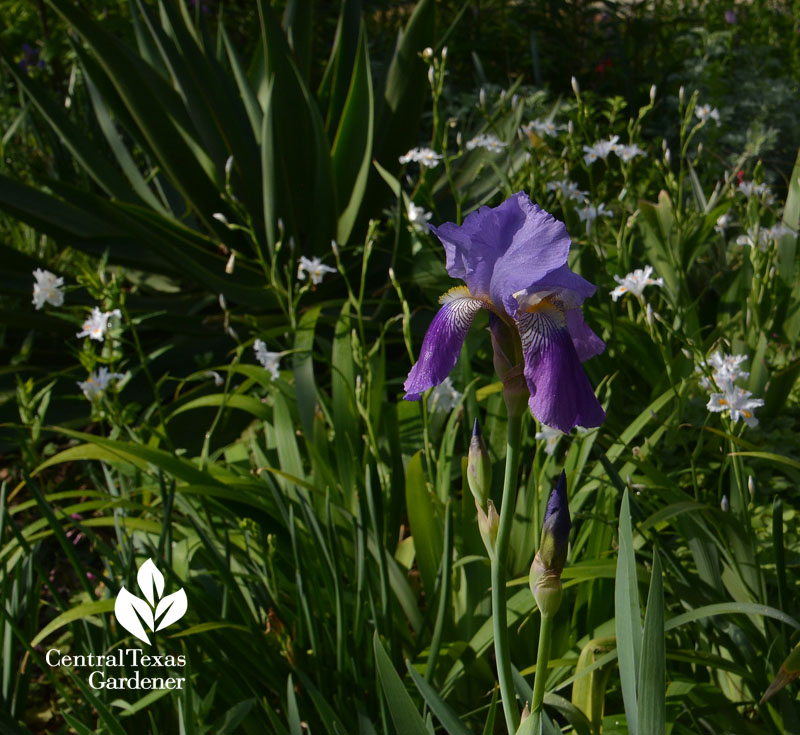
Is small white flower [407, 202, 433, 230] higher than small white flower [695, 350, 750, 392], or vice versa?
small white flower [407, 202, 433, 230]

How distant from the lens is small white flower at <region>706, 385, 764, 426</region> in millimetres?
1351

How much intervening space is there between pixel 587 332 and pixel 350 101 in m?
2.28

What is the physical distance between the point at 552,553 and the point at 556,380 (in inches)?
7.5

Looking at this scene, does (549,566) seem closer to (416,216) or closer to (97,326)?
(97,326)

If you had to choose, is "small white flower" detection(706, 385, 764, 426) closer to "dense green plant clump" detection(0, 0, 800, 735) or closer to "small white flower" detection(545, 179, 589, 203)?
"dense green plant clump" detection(0, 0, 800, 735)

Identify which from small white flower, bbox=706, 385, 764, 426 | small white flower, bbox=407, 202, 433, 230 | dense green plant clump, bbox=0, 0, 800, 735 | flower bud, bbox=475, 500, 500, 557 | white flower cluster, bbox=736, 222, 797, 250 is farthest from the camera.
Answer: small white flower, bbox=407, 202, 433, 230

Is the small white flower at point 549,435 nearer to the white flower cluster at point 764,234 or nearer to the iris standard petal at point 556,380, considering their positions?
the iris standard petal at point 556,380

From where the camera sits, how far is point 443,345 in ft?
2.57

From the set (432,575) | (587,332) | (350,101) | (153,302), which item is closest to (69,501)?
(153,302)

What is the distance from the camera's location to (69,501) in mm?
2549

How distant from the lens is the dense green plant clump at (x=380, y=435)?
1192 mm

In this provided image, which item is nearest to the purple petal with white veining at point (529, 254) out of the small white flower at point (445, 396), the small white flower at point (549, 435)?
the small white flower at point (549, 435)

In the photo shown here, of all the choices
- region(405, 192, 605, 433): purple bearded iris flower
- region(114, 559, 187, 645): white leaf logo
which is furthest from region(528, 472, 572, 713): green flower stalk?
region(114, 559, 187, 645): white leaf logo

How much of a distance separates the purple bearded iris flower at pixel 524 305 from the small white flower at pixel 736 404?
2.16 ft
